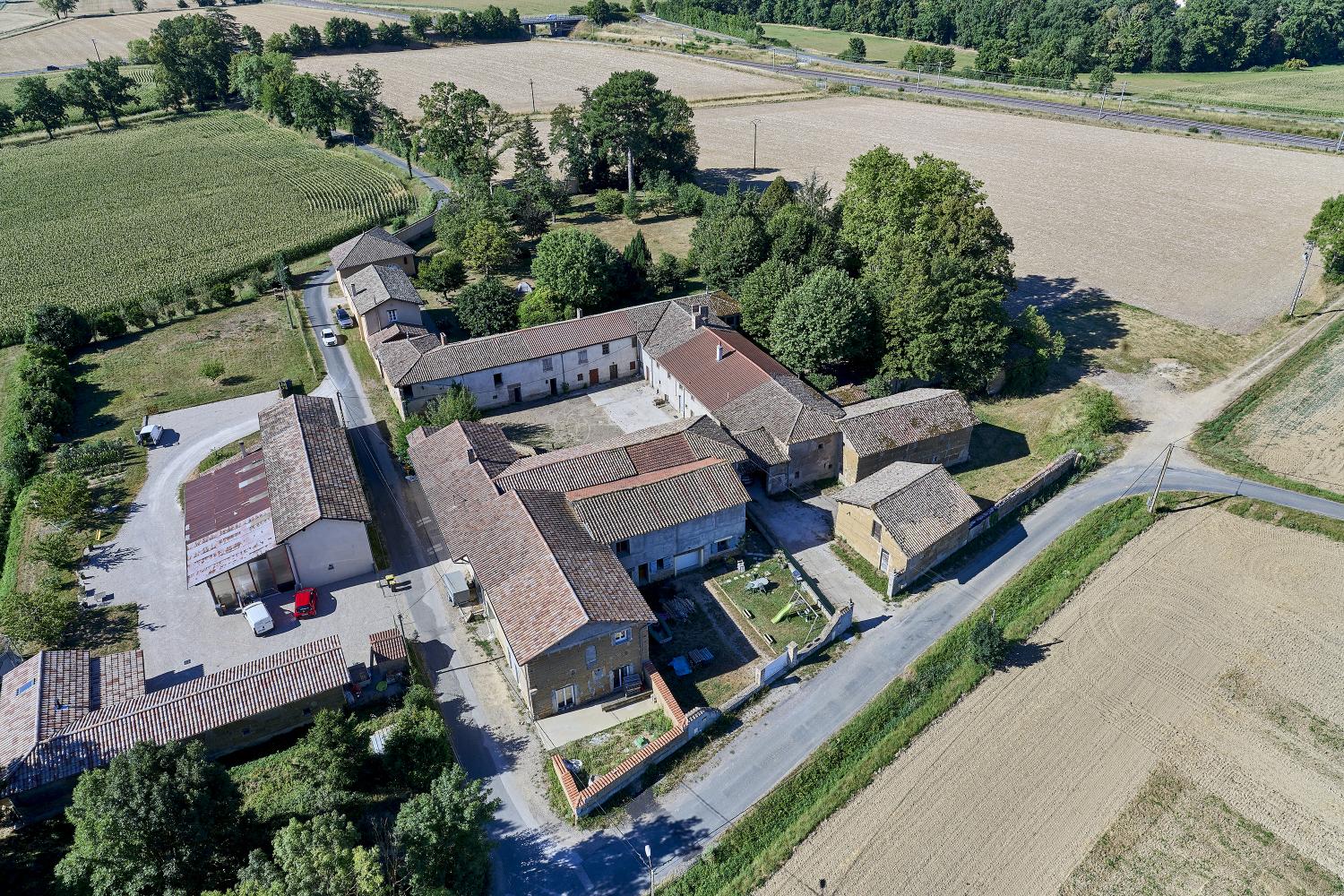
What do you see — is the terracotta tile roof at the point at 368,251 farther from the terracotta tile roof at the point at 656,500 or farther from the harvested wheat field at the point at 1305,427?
the harvested wheat field at the point at 1305,427

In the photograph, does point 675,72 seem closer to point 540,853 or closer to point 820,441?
point 820,441

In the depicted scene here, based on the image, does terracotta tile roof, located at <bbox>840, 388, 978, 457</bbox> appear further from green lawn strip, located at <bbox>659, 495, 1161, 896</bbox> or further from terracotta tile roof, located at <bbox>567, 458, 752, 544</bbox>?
green lawn strip, located at <bbox>659, 495, 1161, 896</bbox>

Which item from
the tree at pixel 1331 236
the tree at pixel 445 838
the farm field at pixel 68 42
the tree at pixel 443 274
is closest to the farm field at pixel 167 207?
the tree at pixel 443 274

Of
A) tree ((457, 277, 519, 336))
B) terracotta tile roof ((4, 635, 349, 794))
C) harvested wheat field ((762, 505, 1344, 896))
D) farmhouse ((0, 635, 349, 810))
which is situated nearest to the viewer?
harvested wheat field ((762, 505, 1344, 896))

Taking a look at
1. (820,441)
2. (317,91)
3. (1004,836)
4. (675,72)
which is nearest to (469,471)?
(820,441)

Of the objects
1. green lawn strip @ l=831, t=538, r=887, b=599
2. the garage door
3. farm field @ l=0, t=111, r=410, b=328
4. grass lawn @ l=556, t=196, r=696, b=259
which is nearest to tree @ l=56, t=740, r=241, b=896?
the garage door

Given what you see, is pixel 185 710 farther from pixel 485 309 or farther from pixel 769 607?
pixel 485 309
